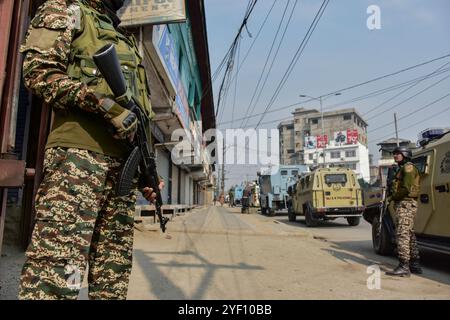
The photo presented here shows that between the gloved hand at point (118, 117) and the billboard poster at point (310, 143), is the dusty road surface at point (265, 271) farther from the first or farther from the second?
the billboard poster at point (310, 143)

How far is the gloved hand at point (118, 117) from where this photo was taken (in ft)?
5.39

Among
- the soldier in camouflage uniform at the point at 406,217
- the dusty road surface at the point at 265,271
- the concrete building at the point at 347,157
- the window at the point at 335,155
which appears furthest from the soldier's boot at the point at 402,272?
Result: the window at the point at 335,155

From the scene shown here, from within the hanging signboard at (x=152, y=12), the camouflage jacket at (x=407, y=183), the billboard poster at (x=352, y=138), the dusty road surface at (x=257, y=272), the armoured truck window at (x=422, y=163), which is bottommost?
the dusty road surface at (x=257, y=272)

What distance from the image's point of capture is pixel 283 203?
19.2 meters

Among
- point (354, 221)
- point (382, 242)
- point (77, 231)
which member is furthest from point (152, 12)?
point (354, 221)

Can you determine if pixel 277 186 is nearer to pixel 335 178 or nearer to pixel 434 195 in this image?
pixel 335 178

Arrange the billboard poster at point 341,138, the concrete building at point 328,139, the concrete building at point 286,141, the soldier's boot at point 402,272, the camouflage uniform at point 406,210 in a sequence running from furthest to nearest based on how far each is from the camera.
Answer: the concrete building at point 286,141 < the billboard poster at point 341,138 < the concrete building at point 328,139 < the camouflage uniform at point 406,210 < the soldier's boot at point 402,272

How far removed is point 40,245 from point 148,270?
3.02 metres

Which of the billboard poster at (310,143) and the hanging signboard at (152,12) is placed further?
the billboard poster at (310,143)

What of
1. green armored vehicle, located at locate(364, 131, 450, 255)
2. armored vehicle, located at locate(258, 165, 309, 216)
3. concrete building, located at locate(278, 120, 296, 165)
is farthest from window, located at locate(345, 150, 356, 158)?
green armored vehicle, located at locate(364, 131, 450, 255)

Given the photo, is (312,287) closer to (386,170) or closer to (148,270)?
(148,270)

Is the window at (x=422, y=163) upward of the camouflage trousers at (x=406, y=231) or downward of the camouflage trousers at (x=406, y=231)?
upward

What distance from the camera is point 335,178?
11727 millimetres
